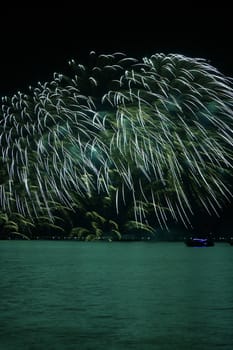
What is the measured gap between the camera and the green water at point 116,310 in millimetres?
12680

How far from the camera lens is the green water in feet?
41.6

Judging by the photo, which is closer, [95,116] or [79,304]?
[79,304]

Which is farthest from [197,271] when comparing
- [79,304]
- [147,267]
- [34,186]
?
[34,186]

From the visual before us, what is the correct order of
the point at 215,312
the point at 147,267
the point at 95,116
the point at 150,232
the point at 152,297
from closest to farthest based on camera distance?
the point at 215,312 → the point at 152,297 → the point at 147,267 → the point at 95,116 → the point at 150,232

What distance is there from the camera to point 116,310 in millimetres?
16703

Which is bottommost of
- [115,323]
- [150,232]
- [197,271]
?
[115,323]

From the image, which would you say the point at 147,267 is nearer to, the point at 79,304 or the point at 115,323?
the point at 79,304

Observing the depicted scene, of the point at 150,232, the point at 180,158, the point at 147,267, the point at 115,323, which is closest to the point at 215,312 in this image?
the point at 115,323

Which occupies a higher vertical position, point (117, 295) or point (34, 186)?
point (34, 186)

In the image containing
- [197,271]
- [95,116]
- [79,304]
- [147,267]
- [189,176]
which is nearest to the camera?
[79,304]

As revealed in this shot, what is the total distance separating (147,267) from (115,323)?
17753mm

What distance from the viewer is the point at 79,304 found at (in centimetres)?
1795

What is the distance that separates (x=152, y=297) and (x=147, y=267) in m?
12.9

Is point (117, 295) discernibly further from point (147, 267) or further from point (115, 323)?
point (147, 267)
